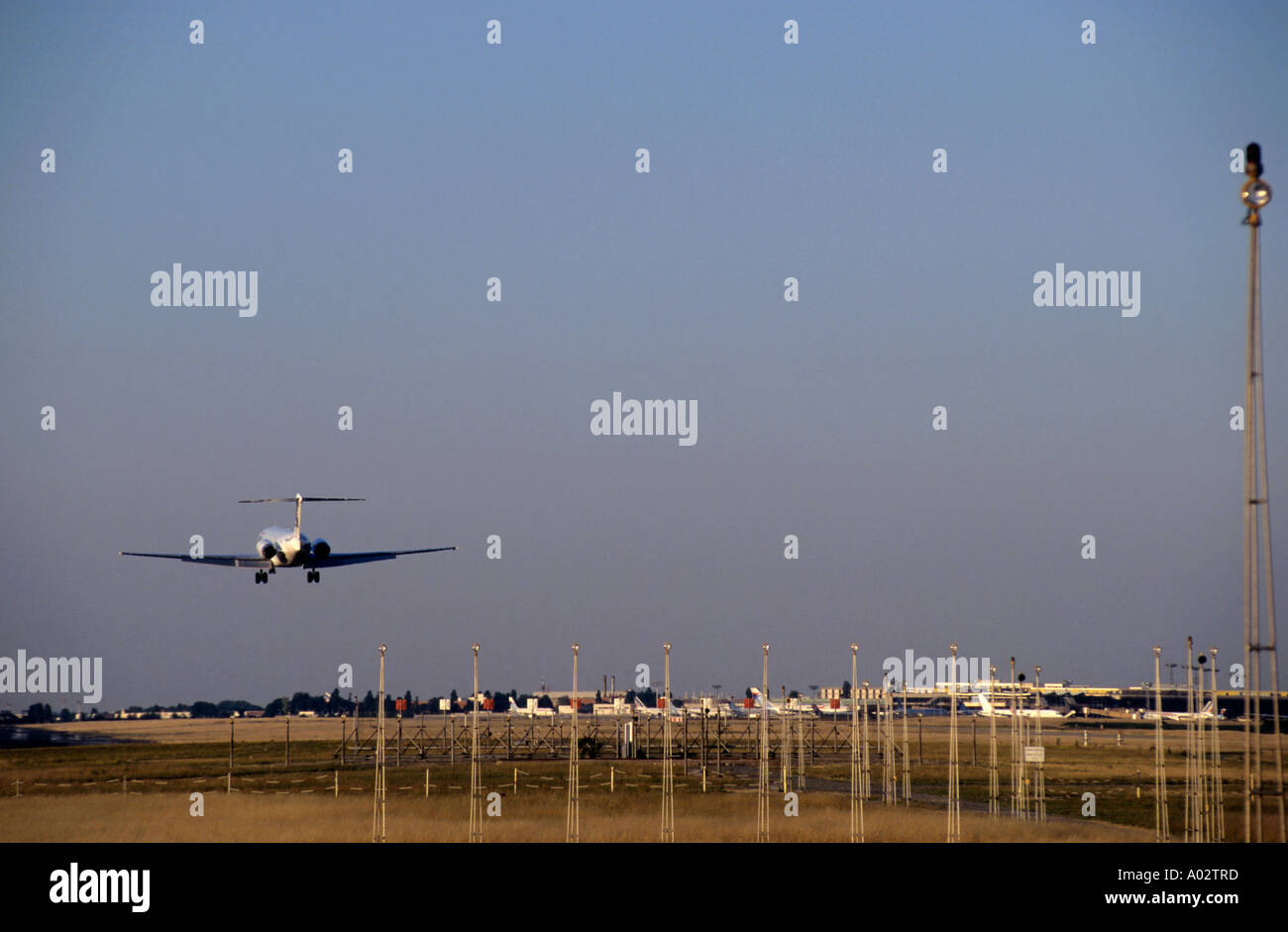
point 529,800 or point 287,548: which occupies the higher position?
point 287,548

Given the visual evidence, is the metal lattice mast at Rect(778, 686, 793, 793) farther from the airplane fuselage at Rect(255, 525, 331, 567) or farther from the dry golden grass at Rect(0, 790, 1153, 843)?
the airplane fuselage at Rect(255, 525, 331, 567)

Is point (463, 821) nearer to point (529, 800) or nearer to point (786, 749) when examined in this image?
point (529, 800)

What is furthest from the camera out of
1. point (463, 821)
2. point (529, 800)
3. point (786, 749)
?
point (786, 749)

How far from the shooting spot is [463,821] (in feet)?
247

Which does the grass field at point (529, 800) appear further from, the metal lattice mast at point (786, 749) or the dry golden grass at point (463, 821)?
the metal lattice mast at point (786, 749)

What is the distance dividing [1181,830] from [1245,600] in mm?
44842

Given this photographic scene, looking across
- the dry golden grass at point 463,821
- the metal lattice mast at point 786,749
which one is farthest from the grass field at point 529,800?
the metal lattice mast at point 786,749

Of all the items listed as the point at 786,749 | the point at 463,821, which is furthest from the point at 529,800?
the point at 786,749

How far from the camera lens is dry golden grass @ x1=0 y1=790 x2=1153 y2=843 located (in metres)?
69.7

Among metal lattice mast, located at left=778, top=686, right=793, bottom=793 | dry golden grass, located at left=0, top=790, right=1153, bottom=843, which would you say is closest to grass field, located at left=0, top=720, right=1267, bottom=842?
dry golden grass, located at left=0, top=790, right=1153, bottom=843

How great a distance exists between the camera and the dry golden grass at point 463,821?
69688 mm

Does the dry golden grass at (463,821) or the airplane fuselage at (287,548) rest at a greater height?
the airplane fuselage at (287,548)

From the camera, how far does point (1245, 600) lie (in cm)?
3491
